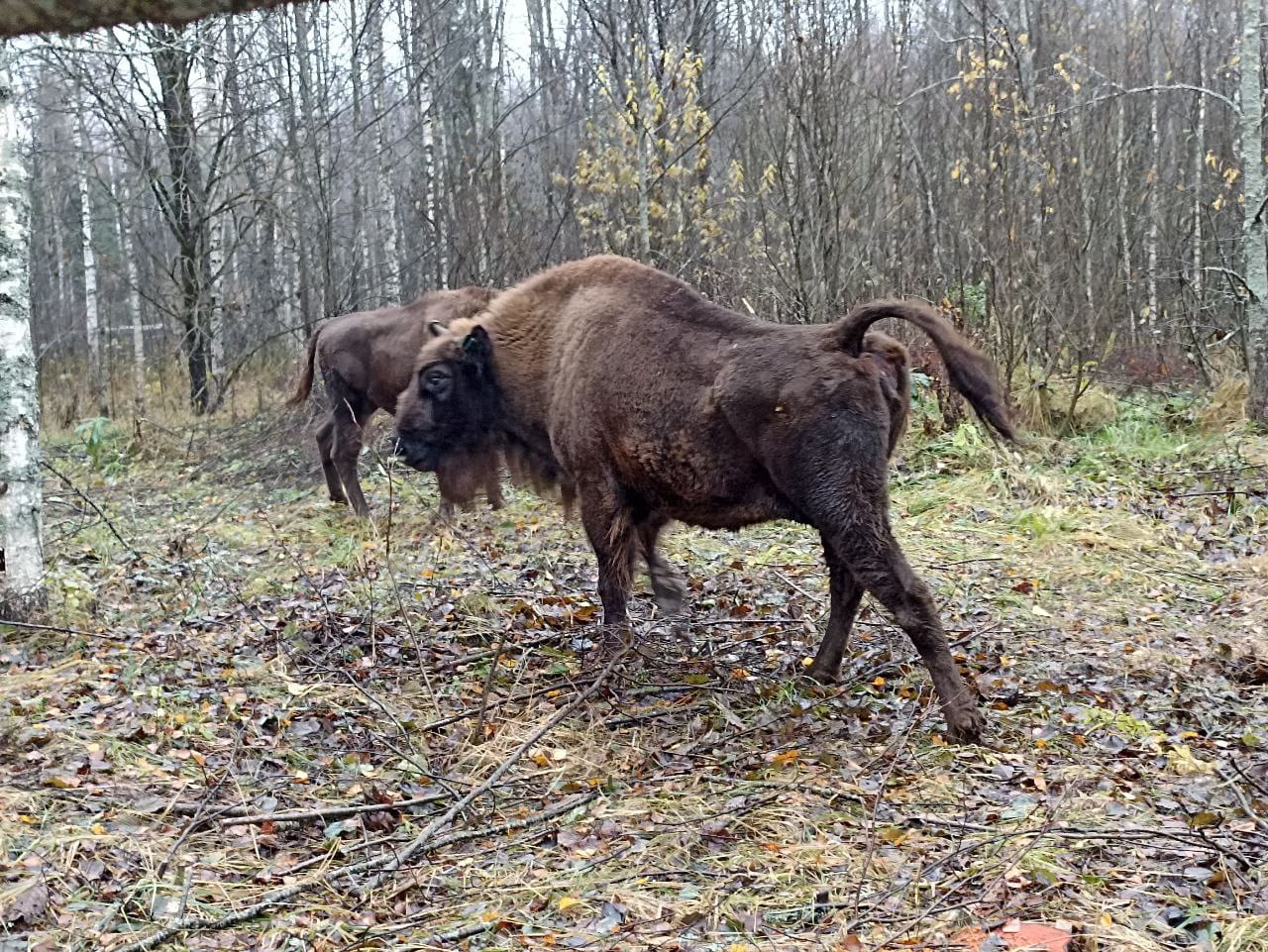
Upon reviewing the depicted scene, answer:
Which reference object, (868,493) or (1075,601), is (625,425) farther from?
(1075,601)

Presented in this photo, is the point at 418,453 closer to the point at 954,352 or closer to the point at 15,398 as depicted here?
the point at 15,398

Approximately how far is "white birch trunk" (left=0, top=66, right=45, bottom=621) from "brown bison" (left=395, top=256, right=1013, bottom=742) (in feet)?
6.76

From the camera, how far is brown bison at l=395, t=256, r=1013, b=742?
477cm

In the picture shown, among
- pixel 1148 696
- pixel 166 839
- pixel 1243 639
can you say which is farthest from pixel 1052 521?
pixel 166 839

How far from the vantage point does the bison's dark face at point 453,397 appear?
6.46 m

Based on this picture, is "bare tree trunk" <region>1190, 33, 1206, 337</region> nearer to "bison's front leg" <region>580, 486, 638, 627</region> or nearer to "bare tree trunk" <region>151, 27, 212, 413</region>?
"bison's front leg" <region>580, 486, 638, 627</region>

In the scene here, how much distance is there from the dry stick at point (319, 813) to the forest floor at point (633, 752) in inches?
0.6

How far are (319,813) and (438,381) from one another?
122 inches

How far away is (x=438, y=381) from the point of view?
21.6ft

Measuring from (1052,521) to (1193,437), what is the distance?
3372 millimetres

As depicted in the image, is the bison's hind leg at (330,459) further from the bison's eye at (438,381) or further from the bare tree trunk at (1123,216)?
the bare tree trunk at (1123,216)

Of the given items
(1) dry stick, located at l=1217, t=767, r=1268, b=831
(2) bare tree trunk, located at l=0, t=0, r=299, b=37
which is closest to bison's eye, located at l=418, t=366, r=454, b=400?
(1) dry stick, located at l=1217, t=767, r=1268, b=831

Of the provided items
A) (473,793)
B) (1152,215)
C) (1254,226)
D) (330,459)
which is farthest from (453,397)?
(1152,215)

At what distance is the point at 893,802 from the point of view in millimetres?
4125
